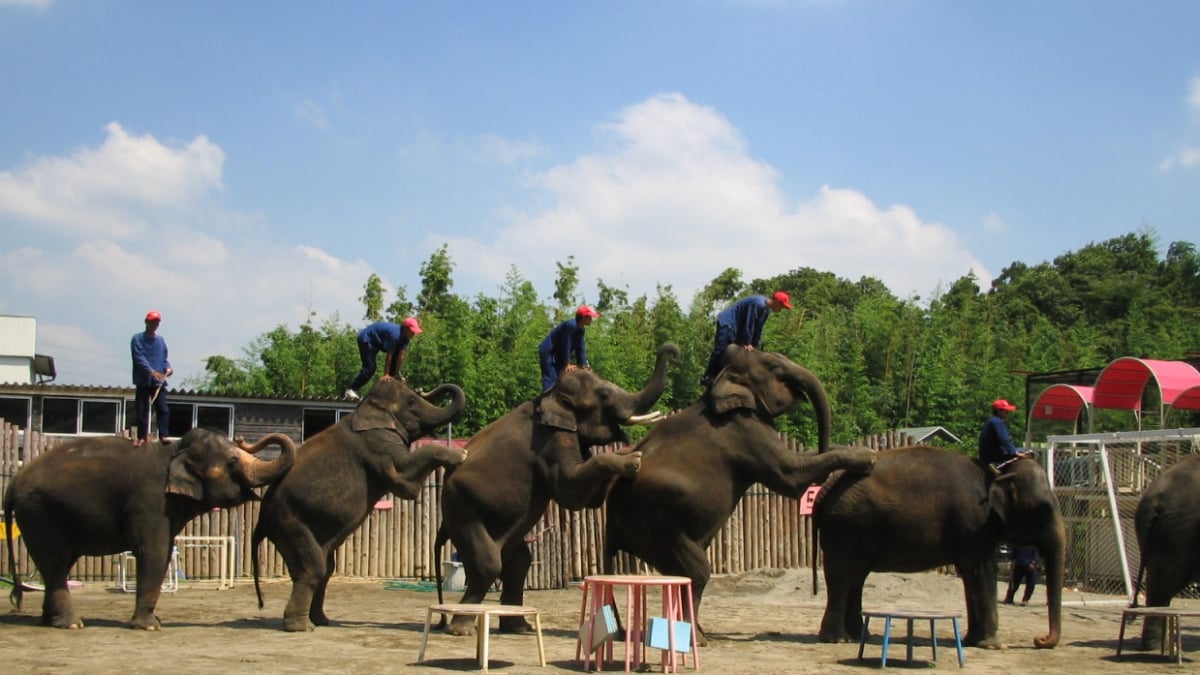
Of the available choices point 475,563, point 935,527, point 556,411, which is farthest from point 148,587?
point 935,527

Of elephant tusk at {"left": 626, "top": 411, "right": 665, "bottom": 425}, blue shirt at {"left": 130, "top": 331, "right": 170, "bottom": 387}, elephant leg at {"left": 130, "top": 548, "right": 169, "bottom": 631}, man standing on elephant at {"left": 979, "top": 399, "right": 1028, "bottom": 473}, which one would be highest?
blue shirt at {"left": 130, "top": 331, "right": 170, "bottom": 387}

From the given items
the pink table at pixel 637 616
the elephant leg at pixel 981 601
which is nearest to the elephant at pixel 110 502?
the pink table at pixel 637 616

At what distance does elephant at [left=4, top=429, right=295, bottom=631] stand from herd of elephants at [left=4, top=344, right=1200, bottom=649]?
0.02 m

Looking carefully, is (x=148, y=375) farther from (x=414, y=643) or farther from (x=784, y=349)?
(x=784, y=349)

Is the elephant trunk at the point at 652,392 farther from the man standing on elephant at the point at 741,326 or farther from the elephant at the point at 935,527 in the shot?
the elephant at the point at 935,527

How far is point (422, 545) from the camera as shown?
22.1m

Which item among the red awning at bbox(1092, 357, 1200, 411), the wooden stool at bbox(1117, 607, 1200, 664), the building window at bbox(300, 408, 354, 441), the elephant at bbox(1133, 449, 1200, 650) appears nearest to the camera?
the wooden stool at bbox(1117, 607, 1200, 664)

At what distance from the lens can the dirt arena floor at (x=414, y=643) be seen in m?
10.3

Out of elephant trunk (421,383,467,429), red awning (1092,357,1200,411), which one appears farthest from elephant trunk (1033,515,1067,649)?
red awning (1092,357,1200,411)

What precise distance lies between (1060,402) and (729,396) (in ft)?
55.5

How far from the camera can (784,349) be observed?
3744 centimetres

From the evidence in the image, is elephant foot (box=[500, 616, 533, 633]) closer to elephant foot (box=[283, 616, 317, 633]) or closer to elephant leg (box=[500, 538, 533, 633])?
elephant leg (box=[500, 538, 533, 633])

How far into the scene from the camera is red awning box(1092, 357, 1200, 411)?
22.2m

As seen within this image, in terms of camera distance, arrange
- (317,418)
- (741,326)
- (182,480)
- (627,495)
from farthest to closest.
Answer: (317,418) → (741,326) → (182,480) → (627,495)
